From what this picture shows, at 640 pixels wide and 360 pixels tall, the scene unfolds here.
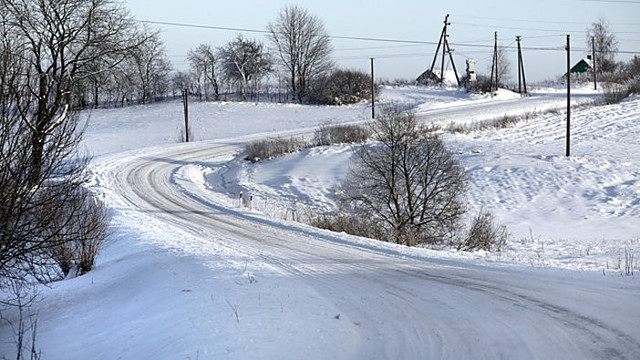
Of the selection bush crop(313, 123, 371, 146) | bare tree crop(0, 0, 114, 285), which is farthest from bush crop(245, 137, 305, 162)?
bare tree crop(0, 0, 114, 285)

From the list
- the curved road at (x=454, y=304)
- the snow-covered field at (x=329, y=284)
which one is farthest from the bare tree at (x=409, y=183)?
the curved road at (x=454, y=304)

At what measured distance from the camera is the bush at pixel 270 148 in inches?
1332

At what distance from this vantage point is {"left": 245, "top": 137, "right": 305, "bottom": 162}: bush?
3384 cm

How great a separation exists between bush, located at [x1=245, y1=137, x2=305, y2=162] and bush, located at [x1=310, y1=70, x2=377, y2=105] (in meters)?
22.3

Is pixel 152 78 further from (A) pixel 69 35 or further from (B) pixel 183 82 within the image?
(A) pixel 69 35

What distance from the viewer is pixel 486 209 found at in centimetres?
2445

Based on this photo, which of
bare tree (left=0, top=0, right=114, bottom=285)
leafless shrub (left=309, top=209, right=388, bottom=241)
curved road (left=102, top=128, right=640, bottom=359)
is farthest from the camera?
leafless shrub (left=309, top=209, right=388, bottom=241)

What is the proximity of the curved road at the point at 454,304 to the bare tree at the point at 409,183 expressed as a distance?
21.8 ft

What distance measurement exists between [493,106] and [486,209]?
28.2m

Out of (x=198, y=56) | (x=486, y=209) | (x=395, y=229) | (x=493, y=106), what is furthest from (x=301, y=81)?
(x=395, y=229)

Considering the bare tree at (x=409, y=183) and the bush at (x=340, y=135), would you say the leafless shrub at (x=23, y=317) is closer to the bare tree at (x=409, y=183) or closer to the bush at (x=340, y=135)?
the bare tree at (x=409, y=183)

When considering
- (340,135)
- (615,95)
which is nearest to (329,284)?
(340,135)

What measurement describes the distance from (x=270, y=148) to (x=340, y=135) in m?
4.94

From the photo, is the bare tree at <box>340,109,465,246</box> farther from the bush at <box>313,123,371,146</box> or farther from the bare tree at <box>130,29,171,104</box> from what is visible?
the bare tree at <box>130,29,171,104</box>
